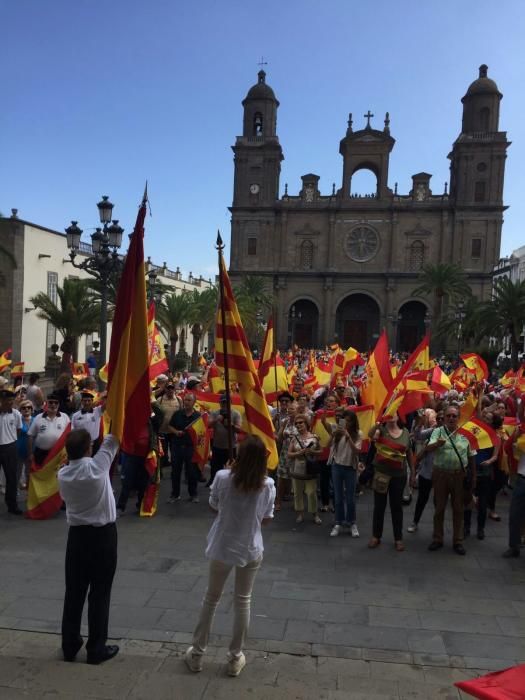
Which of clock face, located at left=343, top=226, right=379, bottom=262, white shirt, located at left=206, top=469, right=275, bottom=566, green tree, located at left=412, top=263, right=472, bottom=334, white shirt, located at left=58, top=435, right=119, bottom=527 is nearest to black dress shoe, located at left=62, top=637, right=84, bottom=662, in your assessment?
white shirt, located at left=58, top=435, right=119, bottom=527

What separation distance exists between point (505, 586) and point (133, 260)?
460cm

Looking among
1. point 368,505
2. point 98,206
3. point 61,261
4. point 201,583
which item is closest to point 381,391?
point 368,505

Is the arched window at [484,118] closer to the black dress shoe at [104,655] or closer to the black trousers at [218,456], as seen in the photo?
the black trousers at [218,456]

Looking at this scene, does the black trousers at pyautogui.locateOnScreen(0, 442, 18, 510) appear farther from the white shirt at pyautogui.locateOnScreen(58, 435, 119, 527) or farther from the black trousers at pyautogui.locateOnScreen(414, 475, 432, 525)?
the black trousers at pyautogui.locateOnScreen(414, 475, 432, 525)

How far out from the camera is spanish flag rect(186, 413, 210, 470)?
827 centimetres

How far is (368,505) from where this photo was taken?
8.25 meters

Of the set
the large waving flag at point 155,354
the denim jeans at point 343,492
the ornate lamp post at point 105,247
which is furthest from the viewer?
the ornate lamp post at point 105,247

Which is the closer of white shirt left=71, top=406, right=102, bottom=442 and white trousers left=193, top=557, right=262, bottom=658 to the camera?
white trousers left=193, top=557, right=262, bottom=658

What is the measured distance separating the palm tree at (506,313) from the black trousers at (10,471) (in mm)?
26439

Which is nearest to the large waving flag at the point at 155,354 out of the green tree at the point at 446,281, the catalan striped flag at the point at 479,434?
the catalan striped flag at the point at 479,434

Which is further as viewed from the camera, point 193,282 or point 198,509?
point 193,282

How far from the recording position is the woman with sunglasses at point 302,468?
7254 mm

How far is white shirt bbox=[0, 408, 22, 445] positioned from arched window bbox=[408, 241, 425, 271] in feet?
171

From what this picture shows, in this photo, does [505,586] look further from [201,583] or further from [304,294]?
[304,294]
